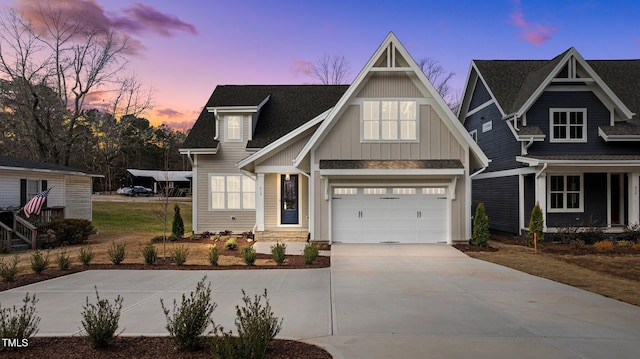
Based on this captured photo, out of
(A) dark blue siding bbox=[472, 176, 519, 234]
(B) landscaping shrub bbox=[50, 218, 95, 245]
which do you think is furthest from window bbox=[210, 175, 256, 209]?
(A) dark blue siding bbox=[472, 176, 519, 234]

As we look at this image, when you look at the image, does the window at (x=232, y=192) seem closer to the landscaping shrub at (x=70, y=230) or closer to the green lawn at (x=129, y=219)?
the green lawn at (x=129, y=219)

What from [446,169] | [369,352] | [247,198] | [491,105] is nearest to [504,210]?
[491,105]

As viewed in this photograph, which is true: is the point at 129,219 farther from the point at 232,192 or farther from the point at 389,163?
the point at 389,163

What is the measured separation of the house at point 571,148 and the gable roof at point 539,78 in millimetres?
61

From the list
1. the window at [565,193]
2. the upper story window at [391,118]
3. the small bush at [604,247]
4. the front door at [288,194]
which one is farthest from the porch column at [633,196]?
the front door at [288,194]

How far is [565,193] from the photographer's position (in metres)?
18.9

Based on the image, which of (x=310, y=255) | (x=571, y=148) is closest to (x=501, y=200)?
(x=571, y=148)

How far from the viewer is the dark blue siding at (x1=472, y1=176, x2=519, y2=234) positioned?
2019cm

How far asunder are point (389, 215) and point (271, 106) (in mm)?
9692

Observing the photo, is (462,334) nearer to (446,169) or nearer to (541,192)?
(446,169)

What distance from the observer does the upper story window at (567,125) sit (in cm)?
1920

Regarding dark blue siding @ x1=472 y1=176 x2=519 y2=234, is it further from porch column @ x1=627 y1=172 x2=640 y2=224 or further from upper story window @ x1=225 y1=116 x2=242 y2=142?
upper story window @ x1=225 y1=116 x2=242 y2=142

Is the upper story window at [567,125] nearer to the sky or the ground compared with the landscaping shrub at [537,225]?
nearer to the sky

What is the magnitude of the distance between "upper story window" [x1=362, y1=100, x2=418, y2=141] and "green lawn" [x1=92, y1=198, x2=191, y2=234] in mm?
13212
